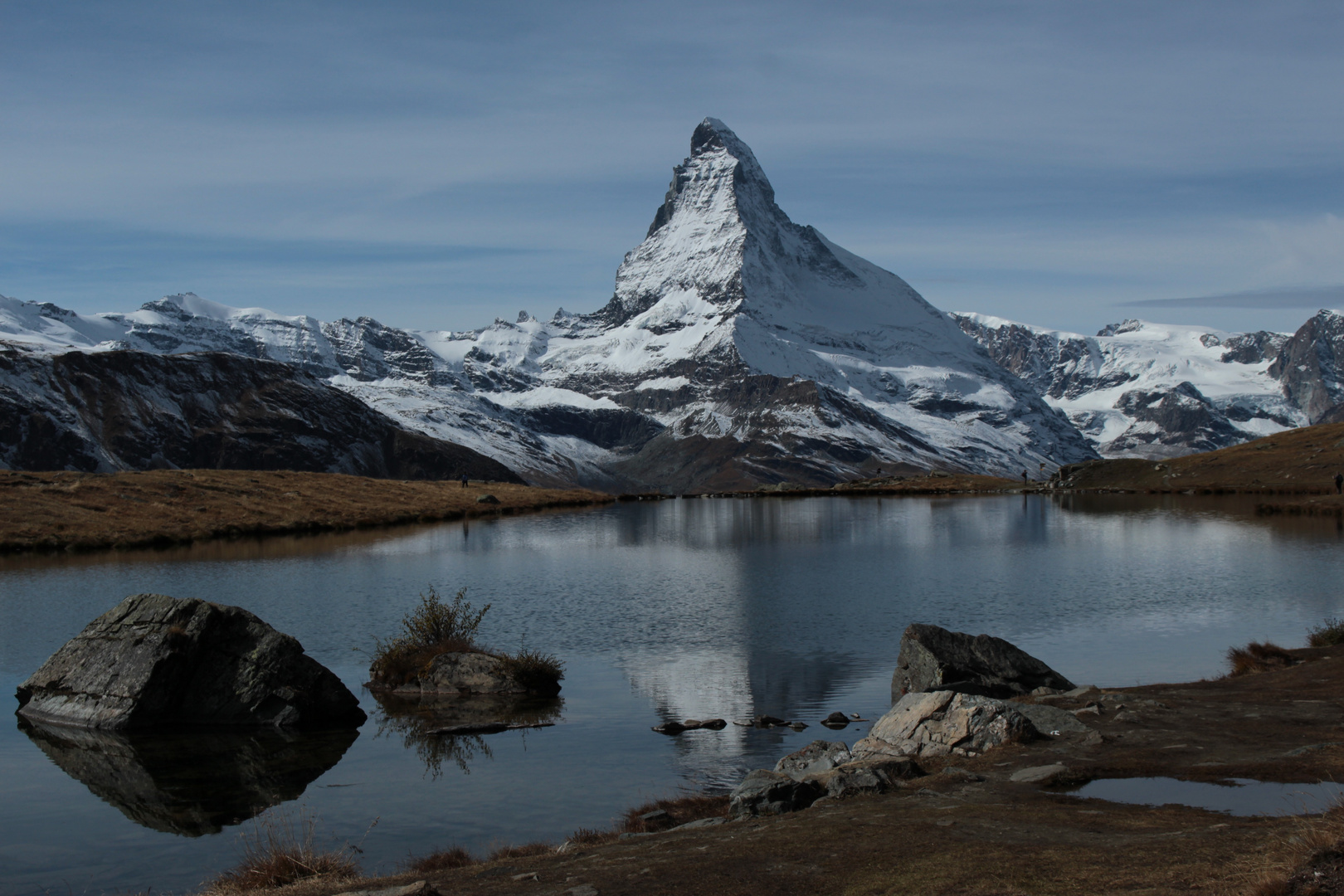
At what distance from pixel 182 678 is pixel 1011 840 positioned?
22.6 meters

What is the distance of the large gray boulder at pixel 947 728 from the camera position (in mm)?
19672

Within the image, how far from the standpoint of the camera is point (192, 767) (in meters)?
23.8

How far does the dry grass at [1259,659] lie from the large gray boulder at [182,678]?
2390 cm

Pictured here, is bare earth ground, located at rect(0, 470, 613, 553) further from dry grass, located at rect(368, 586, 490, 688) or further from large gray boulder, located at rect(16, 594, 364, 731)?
large gray boulder, located at rect(16, 594, 364, 731)

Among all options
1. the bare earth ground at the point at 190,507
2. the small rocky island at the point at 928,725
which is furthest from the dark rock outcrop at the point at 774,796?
the bare earth ground at the point at 190,507

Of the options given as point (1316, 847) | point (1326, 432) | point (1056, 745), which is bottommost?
point (1056, 745)

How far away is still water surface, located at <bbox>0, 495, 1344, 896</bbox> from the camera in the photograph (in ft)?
66.2

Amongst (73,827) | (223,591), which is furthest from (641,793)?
(223,591)

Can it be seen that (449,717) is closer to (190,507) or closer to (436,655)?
(436,655)

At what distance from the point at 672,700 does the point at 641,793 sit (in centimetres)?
852

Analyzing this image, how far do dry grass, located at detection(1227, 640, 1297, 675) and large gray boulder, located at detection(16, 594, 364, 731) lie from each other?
23.9 m

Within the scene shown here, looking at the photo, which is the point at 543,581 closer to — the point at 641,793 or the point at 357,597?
the point at 357,597

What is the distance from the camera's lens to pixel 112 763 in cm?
2405

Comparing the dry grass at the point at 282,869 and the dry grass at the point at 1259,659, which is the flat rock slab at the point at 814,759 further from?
the dry grass at the point at 1259,659
